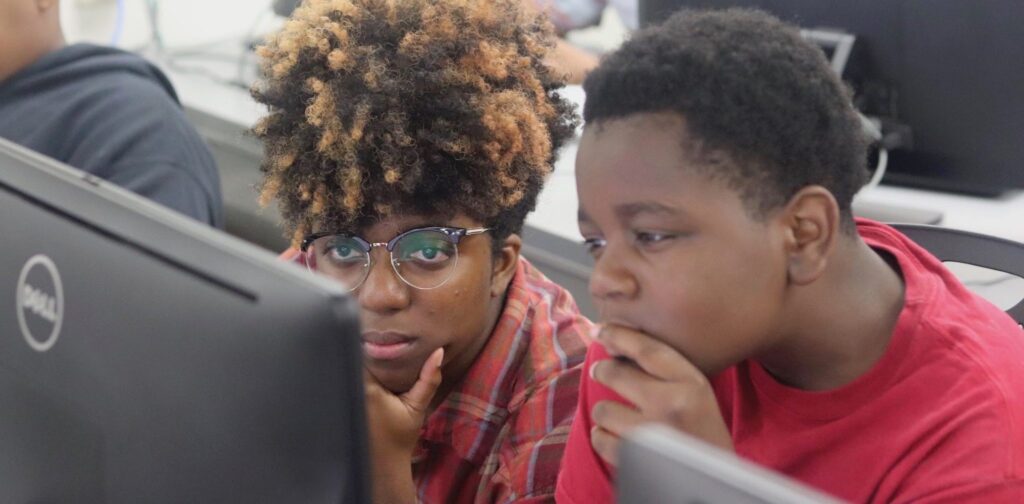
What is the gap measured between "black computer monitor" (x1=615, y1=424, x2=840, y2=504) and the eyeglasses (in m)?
0.63

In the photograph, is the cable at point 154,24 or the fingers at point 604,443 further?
the cable at point 154,24

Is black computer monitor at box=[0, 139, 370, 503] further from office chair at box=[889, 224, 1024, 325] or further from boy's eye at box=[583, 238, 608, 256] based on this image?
office chair at box=[889, 224, 1024, 325]

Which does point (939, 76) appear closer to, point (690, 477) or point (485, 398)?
point (485, 398)

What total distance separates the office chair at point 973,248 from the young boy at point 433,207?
0.41m

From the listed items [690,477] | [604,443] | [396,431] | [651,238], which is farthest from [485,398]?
[690,477]

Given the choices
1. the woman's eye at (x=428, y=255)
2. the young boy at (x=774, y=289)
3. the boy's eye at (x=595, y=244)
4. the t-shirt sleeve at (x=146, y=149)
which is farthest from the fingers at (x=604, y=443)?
the t-shirt sleeve at (x=146, y=149)

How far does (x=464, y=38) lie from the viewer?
45.9 inches

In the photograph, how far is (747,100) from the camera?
0.85m

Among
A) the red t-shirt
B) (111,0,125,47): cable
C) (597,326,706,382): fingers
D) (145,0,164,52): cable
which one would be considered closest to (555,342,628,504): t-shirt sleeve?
the red t-shirt

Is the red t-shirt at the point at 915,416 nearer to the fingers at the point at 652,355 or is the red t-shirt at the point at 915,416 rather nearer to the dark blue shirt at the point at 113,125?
the fingers at the point at 652,355

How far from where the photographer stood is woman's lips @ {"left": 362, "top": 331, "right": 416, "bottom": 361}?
1116 millimetres

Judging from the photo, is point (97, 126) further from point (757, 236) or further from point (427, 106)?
point (757, 236)

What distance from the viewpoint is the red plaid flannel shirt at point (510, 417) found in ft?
3.70

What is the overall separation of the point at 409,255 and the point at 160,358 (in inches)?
19.0
